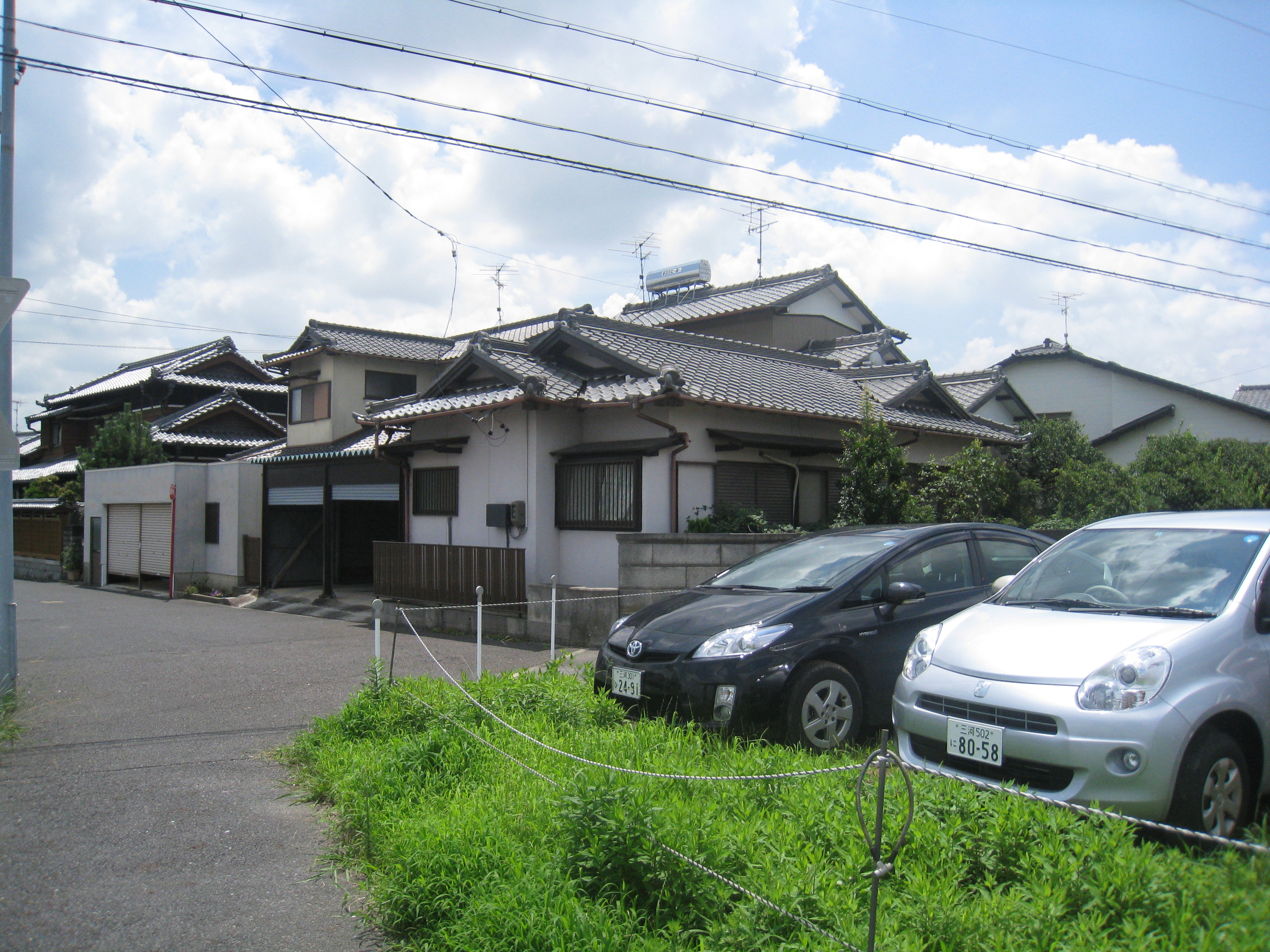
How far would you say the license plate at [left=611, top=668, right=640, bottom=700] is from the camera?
561cm

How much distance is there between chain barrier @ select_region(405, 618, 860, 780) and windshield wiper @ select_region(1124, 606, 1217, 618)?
5.24 feet

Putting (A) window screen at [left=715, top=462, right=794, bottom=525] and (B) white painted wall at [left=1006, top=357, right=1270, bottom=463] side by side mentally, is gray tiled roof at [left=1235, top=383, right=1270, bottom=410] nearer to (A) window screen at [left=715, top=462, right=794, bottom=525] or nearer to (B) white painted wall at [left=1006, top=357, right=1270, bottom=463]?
(B) white painted wall at [left=1006, top=357, right=1270, bottom=463]

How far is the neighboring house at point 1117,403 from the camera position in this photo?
79.3ft

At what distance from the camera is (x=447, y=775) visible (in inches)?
196

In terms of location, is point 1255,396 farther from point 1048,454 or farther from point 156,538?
point 156,538

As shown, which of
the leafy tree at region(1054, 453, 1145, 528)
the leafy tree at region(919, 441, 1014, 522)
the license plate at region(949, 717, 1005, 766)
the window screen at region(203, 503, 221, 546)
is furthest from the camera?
the window screen at region(203, 503, 221, 546)

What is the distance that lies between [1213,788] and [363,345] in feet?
66.3

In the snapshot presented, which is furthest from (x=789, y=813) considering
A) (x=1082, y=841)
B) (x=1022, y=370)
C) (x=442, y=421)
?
(x=1022, y=370)

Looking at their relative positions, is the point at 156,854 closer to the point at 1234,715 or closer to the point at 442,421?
the point at 1234,715

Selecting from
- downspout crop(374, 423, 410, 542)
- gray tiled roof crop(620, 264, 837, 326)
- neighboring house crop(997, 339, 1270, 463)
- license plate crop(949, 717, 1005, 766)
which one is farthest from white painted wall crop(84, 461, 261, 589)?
neighboring house crop(997, 339, 1270, 463)

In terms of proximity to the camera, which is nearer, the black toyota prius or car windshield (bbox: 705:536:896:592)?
the black toyota prius

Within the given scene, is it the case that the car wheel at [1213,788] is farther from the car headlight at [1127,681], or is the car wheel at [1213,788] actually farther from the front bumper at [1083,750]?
the car headlight at [1127,681]

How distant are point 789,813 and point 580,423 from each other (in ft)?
33.1

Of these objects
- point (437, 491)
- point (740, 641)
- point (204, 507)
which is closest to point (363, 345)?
point (204, 507)
